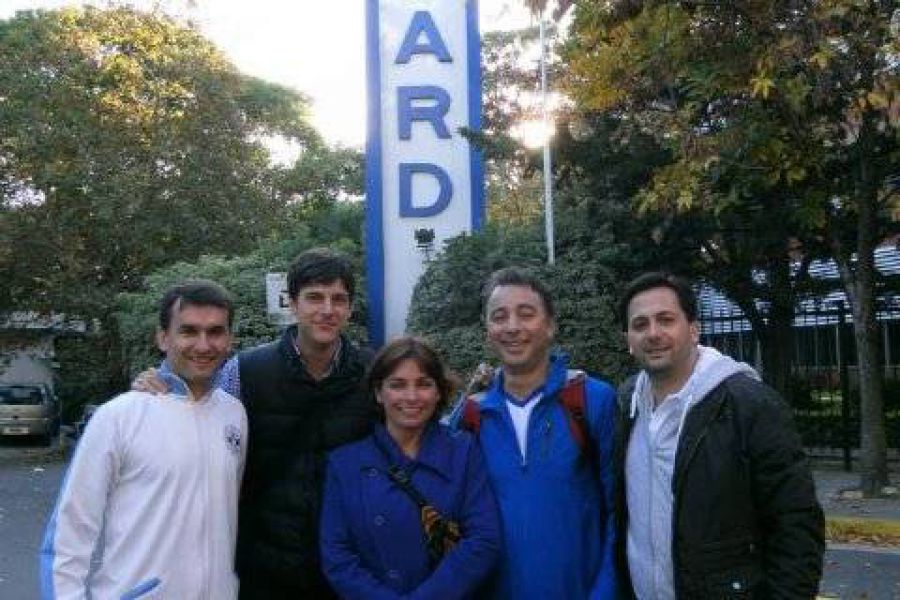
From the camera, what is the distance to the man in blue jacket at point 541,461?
355cm

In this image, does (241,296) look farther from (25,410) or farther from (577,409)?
(25,410)

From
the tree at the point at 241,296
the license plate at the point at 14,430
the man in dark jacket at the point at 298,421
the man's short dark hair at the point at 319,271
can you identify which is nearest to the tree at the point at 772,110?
the tree at the point at 241,296

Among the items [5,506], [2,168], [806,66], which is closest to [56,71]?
[2,168]

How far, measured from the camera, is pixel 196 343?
3670mm

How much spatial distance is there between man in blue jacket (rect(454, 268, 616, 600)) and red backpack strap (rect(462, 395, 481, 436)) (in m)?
0.01

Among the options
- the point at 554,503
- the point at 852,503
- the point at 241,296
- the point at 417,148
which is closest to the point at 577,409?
A: the point at 554,503

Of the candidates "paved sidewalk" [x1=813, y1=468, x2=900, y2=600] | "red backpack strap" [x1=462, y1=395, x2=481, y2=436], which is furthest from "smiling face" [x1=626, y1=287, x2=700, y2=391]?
"paved sidewalk" [x1=813, y1=468, x2=900, y2=600]

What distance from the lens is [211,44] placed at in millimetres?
27578

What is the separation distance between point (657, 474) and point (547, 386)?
506 mm

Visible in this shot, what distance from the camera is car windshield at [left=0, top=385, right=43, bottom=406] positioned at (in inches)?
1163

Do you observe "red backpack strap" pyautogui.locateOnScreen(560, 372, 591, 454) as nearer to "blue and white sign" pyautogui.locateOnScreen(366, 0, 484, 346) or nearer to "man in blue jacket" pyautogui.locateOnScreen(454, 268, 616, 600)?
"man in blue jacket" pyautogui.locateOnScreen(454, 268, 616, 600)

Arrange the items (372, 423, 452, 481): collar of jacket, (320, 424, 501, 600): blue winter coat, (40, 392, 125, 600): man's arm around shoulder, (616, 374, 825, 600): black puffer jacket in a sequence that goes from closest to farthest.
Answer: (616, 374, 825, 600): black puffer jacket, (40, 392, 125, 600): man's arm around shoulder, (320, 424, 501, 600): blue winter coat, (372, 423, 452, 481): collar of jacket

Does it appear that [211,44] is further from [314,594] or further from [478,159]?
[314,594]

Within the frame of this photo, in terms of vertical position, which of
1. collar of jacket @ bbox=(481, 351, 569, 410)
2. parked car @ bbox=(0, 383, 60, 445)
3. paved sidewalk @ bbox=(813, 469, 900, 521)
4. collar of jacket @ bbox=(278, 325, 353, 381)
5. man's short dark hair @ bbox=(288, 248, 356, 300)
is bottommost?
paved sidewalk @ bbox=(813, 469, 900, 521)
